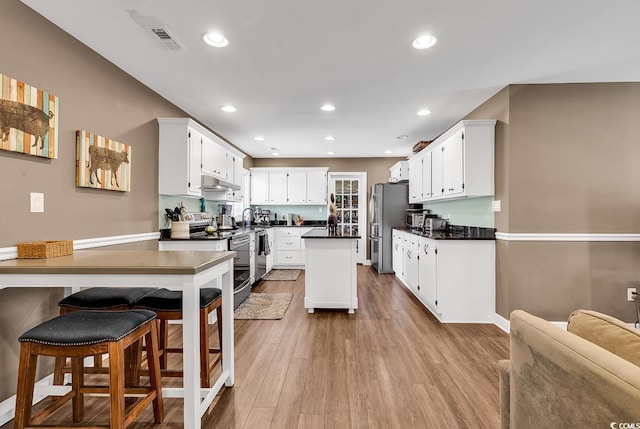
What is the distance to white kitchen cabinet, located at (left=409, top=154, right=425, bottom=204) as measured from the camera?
16.7 ft

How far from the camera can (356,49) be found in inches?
97.5

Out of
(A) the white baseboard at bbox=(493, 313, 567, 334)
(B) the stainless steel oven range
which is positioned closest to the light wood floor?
(A) the white baseboard at bbox=(493, 313, 567, 334)

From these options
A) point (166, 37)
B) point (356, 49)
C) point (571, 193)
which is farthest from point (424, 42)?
point (571, 193)

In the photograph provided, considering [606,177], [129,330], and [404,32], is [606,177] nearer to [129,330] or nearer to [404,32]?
[404,32]

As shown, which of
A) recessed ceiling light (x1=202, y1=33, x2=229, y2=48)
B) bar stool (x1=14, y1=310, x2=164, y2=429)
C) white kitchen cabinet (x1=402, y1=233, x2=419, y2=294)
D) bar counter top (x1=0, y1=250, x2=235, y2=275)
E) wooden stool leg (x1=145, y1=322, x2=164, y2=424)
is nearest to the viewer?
bar stool (x1=14, y1=310, x2=164, y2=429)

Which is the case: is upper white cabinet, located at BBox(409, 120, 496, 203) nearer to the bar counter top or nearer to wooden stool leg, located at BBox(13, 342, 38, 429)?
the bar counter top

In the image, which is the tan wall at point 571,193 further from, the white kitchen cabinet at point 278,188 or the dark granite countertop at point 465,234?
the white kitchen cabinet at point 278,188

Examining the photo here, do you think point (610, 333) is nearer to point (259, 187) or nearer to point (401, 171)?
point (401, 171)

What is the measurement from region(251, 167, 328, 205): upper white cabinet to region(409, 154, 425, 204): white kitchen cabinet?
191cm

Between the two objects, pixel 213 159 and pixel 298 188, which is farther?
pixel 298 188

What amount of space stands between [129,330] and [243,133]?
4.07m

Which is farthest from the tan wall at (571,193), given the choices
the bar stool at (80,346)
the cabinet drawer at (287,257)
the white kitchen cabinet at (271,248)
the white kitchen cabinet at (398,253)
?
the cabinet drawer at (287,257)

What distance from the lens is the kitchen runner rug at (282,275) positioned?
18.4 ft

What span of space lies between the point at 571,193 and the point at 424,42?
2.17m
